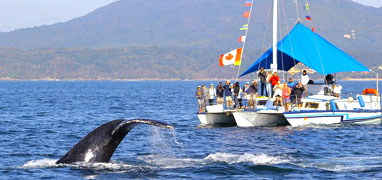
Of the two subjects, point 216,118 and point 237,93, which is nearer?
point 237,93

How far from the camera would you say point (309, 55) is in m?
39.1

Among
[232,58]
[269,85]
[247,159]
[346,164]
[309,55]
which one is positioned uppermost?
[309,55]

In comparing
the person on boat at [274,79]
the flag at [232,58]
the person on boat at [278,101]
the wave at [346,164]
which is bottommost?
the wave at [346,164]

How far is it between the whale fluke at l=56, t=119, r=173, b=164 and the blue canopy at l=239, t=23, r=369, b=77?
2347cm

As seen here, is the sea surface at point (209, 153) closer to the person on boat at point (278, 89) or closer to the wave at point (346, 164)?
the wave at point (346, 164)

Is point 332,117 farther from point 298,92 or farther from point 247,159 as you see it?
point 247,159

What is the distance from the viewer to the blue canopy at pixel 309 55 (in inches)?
1519

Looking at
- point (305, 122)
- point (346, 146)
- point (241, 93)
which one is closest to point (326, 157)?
point (346, 146)

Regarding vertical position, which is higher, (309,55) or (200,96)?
(309,55)

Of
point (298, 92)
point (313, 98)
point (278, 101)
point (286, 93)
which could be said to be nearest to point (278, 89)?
point (286, 93)

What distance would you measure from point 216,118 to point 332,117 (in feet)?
21.0

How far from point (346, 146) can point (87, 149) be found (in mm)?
14086

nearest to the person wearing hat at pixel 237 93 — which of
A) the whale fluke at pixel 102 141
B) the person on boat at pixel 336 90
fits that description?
the person on boat at pixel 336 90

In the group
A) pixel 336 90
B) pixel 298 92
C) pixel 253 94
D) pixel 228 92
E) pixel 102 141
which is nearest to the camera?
pixel 102 141
